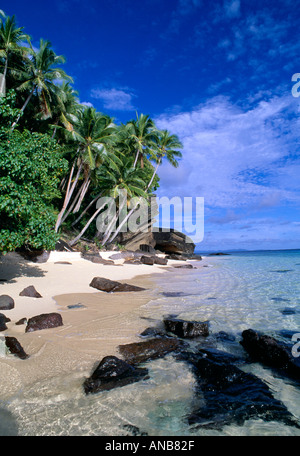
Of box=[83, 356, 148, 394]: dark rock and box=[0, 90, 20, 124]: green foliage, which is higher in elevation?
box=[0, 90, 20, 124]: green foliage

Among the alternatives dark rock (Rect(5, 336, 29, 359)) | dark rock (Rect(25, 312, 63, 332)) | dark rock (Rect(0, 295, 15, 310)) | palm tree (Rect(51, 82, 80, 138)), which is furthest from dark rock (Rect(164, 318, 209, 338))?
palm tree (Rect(51, 82, 80, 138))

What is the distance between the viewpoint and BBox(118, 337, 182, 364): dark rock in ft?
12.1

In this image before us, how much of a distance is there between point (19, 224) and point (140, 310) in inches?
195

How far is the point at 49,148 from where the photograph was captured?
9.59 m

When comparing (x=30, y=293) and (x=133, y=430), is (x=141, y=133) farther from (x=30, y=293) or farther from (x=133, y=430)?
(x=133, y=430)

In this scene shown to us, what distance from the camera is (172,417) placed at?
7.84 feet

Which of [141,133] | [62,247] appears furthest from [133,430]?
[141,133]

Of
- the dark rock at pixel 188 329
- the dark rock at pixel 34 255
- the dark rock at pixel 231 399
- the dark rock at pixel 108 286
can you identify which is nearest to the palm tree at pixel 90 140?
the dark rock at pixel 34 255

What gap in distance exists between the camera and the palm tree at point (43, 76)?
16391 millimetres

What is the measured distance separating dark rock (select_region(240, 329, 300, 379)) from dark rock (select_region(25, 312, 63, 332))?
383cm

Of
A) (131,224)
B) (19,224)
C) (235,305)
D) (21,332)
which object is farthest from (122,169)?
(21,332)

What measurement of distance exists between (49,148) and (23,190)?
3.18m

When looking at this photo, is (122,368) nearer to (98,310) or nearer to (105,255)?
(98,310)

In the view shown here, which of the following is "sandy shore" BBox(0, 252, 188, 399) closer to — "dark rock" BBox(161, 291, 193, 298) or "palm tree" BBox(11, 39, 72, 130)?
"dark rock" BBox(161, 291, 193, 298)
